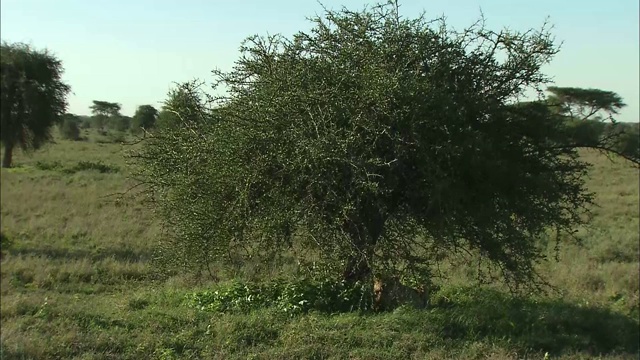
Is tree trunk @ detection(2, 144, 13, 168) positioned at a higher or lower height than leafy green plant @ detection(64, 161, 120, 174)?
higher

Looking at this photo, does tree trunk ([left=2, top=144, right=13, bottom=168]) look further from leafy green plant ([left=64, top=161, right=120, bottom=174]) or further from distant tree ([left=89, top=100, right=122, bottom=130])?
distant tree ([left=89, top=100, right=122, bottom=130])

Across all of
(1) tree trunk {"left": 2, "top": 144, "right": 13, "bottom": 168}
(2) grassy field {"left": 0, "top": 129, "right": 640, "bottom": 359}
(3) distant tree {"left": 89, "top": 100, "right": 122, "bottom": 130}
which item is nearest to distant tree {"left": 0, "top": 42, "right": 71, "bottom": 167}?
(1) tree trunk {"left": 2, "top": 144, "right": 13, "bottom": 168}

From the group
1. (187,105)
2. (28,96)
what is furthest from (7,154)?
(187,105)

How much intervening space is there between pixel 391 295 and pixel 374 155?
7.24 ft

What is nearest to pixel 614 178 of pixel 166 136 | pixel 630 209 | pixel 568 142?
pixel 630 209

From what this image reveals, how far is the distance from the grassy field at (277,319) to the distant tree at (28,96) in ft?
30.1

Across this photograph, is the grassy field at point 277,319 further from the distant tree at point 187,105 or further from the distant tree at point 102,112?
the distant tree at point 102,112

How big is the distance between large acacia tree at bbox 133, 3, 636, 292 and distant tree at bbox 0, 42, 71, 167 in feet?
55.0

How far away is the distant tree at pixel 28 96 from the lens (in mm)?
21219

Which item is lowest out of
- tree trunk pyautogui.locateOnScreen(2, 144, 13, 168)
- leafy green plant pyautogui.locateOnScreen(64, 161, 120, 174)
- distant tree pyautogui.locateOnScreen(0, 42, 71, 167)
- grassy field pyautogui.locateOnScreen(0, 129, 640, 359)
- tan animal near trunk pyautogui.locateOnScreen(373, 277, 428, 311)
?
grassy field pyautogui.locateOnScreen(0, 129, 640, 359)

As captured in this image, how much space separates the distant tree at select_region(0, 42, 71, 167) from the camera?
21.2 metres

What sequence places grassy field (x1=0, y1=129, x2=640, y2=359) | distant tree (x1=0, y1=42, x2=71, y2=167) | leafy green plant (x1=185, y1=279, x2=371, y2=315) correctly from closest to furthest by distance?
grassy field (x1=0, y1=129, x2=640, y2=359) < leafy green plant (x1=185, y1=279, x2=371, y2=315) < distant tree (x1=0, y1=42, x2=71, y2=167)

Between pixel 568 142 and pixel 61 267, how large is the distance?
863 centimetres

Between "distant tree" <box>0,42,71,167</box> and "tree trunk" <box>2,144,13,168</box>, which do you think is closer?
"distant tree" <box>0,42,71,167</box>
